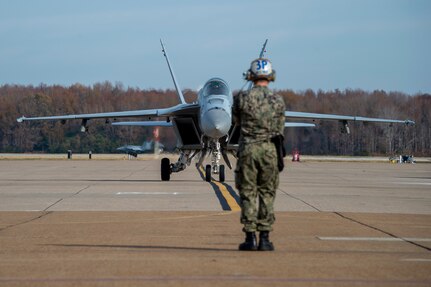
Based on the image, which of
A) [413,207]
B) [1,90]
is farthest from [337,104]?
[413,207]

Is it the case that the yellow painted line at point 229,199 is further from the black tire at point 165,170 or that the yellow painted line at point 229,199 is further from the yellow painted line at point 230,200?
the black tire at point 165,170

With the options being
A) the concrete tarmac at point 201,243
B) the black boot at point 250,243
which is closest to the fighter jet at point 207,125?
the concrete tarmac at point 201,243

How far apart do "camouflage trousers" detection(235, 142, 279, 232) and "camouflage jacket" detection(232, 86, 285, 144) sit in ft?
0.37

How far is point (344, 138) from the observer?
89.8 metres

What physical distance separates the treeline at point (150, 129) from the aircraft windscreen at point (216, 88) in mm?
44996

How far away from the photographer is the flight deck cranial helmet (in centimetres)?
905

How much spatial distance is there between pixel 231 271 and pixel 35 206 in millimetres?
8689

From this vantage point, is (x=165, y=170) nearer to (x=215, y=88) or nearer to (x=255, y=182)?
(x=215, y=88)

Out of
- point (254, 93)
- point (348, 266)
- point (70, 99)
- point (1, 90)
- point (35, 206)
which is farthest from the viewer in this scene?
point (1, 90)

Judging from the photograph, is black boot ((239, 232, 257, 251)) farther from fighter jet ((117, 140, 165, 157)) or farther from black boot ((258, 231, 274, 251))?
fighter jet ((117, 140, 165, 157))

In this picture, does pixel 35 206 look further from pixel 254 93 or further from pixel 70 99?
pixel 70 99

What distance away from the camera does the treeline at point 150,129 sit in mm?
83562

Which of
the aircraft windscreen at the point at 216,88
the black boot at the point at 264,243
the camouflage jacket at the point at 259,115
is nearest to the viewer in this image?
the black boot at the point at 264,243

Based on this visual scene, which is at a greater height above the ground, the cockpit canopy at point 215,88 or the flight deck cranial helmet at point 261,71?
the cockpit canopy at point 215,88
